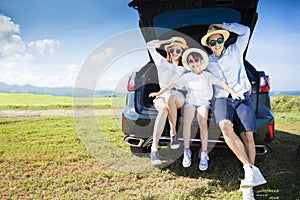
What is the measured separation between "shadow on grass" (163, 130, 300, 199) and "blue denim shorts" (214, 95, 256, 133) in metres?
0.61

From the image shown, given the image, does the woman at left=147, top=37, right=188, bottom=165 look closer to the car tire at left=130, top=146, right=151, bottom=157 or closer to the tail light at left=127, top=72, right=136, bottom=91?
the tail light at left=127, top=72, right=136, bottom=91

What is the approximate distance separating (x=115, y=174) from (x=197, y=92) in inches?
52.5

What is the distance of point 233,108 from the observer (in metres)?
2.78

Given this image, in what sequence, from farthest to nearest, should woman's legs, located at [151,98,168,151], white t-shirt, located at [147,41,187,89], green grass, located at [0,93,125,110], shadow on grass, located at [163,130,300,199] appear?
green grass, located at [0,93,125,110] → white t-shirt, located at [147,41,187,89] → woman's legs, located at [151,98,168,151] → shadow on grass, located at [163,130,300,199]

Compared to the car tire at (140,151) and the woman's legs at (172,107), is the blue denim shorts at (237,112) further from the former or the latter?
the car tire at (140,151)

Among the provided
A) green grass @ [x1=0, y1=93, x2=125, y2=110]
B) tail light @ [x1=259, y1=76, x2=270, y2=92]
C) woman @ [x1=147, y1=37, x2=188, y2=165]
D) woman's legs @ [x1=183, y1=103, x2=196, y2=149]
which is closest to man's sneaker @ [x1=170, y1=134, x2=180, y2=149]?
woman @ [x1=147, y1=37, x2=188, y2=165]

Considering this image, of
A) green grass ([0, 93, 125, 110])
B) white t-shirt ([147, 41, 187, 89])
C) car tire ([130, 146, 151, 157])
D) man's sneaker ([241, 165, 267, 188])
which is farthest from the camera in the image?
green grass ([0, 93, 125, 110])

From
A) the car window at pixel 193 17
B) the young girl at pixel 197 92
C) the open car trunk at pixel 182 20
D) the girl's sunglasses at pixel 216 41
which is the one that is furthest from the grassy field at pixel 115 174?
the car window at pixel 193 17

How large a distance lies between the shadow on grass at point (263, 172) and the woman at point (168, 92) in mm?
541

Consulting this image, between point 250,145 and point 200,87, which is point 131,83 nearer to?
point 200,87

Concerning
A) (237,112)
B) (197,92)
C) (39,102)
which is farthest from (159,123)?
(39,102)

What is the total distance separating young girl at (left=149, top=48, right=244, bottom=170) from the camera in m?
2.81

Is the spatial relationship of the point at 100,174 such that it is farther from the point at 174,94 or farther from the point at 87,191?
the point at 174,94

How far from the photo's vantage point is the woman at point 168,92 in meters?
2.90
